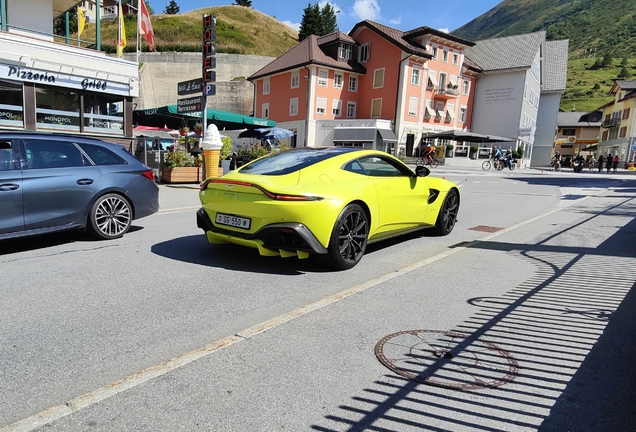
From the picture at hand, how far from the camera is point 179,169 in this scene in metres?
14.6

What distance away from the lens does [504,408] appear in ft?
8.21

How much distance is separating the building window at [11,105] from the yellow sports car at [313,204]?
12.5 meters

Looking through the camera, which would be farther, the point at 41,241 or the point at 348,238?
the point at 41,241

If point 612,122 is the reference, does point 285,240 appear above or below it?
below

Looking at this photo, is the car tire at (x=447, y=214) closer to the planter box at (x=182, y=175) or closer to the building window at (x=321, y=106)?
the planter box at (x=182, y=175)

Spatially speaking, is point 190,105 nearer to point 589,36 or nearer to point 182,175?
point 182,175

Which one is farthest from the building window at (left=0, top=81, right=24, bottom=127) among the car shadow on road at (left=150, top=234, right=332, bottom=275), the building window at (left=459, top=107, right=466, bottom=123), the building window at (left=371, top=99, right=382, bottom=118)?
the building window at (left=459, top=107, right=466, bottom=123)

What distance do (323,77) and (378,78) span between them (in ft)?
19.1

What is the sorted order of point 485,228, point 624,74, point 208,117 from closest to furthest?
point 485,228 < point 208,117 < point 624,74

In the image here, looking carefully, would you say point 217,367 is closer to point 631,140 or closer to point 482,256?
point 482,256

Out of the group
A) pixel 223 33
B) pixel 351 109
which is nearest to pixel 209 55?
pixel 351 109

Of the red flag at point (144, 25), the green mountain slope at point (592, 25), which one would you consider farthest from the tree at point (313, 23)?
the green mountain slope at point (592, 25)

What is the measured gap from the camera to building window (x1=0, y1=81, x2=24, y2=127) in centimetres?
1404

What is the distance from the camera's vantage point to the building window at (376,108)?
45219mm
